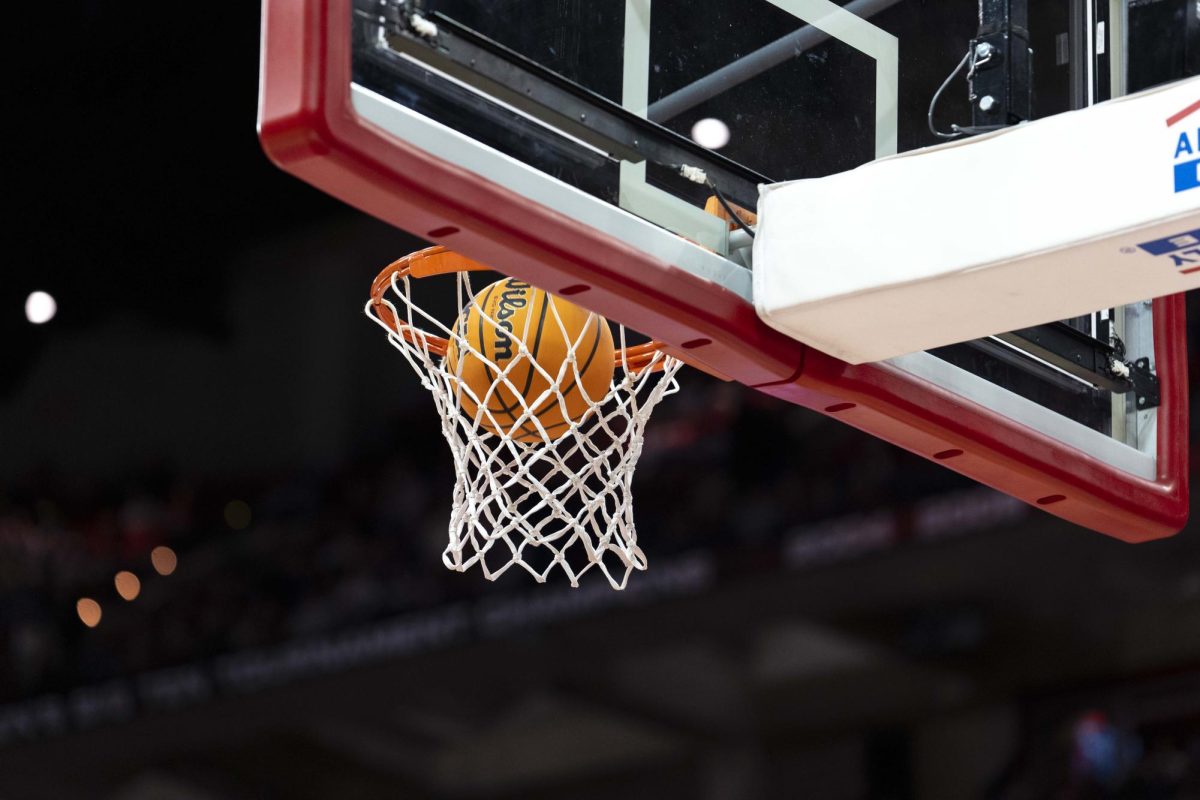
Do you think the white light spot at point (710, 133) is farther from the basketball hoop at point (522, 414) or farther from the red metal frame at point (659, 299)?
the basketball hoop at point (522, 414)

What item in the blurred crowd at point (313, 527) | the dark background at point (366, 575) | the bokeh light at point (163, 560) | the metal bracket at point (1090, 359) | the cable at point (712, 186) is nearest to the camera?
the cable at point (712, 186)

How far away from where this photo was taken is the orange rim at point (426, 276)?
273cm

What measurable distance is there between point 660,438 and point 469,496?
6.12 m

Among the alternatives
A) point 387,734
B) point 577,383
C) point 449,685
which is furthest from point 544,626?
point 577,383

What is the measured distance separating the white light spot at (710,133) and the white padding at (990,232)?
0.09m

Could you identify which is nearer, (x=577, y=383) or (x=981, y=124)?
(x=981, y=124)

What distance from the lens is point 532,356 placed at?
287cm

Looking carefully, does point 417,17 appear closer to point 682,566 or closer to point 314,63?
point 314,63

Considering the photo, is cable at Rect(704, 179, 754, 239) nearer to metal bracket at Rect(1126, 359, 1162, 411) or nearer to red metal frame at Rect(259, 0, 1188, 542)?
red metal frame at Rect(259, 0, 1188, 542)

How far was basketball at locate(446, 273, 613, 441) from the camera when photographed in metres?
2.86

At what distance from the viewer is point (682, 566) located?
26.3ft

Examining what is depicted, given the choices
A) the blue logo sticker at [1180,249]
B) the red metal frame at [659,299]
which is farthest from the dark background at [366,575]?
the blue logo sticker at [1180,249]

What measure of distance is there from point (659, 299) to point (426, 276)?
31.5 inches

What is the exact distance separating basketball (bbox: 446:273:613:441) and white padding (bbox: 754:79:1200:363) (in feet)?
2.12
